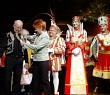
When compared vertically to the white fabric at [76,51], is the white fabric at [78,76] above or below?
below

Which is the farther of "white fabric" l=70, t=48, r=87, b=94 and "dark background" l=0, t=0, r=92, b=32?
"dark background" l=0, t=0, r=92, b=32

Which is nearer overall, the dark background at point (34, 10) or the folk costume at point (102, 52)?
the folk costume at point (102, 52)

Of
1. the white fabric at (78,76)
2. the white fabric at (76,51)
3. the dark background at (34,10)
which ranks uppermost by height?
the dark background at (34,10)

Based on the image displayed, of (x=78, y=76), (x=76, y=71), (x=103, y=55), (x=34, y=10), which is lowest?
(x=78, y=76)

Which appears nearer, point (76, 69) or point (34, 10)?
point (76, 69)

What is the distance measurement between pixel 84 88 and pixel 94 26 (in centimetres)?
182

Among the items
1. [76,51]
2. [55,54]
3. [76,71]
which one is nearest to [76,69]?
[76,71]

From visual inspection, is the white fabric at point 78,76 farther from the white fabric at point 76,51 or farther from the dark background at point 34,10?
the dark background at point 34,10

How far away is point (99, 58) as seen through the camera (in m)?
6.14

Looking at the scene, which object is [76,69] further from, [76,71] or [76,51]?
[76,51]

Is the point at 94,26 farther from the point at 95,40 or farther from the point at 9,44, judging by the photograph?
the point at 9,44

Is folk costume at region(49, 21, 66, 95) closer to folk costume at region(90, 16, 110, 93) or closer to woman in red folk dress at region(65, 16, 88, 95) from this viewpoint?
woman in red folk dress at region(65, 16, 88, 95)

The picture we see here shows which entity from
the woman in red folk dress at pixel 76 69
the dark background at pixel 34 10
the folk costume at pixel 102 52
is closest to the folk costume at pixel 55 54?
the woman in red folk dress at pixel 76 69

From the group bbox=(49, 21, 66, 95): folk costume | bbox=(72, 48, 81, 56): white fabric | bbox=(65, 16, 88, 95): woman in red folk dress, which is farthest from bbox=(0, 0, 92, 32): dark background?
bbox=(72, 48, 81, 56): white fabric
